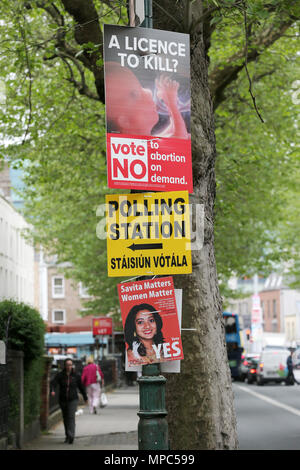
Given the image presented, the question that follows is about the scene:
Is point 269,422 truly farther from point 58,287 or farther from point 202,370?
point 58,287

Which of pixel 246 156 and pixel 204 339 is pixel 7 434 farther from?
pixel 246 156

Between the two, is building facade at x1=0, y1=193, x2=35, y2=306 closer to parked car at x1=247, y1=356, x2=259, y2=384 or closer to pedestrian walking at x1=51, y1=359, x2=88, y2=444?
parked car at x1=247, y1=356, x2=259, y2=384

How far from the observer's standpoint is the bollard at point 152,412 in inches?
258

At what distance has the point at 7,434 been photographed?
1488 centimetres

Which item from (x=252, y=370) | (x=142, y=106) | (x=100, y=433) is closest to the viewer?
(x=142, y=106)

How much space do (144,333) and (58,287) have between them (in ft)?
250

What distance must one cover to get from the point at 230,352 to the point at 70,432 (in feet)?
124

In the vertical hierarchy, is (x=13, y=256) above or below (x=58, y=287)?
above

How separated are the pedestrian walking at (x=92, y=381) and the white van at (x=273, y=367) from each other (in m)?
19.9

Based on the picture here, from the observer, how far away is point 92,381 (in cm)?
2611

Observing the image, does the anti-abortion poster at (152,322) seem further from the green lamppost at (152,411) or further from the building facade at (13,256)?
the building facade at (13,256)

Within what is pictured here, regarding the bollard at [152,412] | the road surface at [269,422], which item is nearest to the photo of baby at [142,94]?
the bollard at [152,412]

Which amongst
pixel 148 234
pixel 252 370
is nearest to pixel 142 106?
pixel 148 234

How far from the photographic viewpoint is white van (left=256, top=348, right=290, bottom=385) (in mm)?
45250
